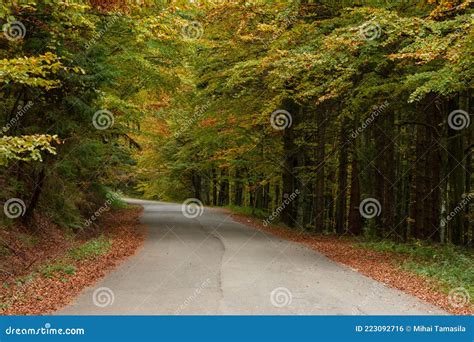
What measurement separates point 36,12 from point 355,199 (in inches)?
566

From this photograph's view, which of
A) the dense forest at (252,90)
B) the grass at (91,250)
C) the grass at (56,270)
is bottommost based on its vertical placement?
the grass at (91,250)

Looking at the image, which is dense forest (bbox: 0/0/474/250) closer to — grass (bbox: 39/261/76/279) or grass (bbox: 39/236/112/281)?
grass (bbox: 39/236/112/281)

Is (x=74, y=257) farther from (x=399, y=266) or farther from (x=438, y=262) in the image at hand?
(x=438, y=262)

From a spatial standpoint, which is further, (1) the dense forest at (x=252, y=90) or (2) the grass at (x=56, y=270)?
(1) the dense forest at (x=252, y=90)

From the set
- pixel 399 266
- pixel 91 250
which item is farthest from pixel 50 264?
pixel 399 266

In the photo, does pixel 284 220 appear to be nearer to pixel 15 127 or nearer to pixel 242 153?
pixel 242 153

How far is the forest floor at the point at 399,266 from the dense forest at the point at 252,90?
8.48 ft

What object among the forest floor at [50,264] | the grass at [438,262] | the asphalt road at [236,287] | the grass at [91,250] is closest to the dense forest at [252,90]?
the forest floor at [50,264]

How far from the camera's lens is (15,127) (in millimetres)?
13656

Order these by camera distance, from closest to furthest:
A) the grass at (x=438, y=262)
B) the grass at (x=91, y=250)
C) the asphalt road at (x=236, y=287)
→ the asphalt road at (x=236, y=287), the grass at (x=438, y=262), the grass at (x=91, y=250)

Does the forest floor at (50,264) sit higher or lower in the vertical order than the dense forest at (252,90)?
lower

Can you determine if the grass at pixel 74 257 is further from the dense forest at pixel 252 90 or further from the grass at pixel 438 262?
the grass at pixel 438 262

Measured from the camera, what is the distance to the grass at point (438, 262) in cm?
1029

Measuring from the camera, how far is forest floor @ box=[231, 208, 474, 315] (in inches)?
359
